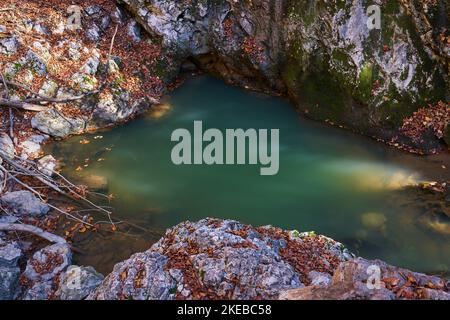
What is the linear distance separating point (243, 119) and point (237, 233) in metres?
5.59

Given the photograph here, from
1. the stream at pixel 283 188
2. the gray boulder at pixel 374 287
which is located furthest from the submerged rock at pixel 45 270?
the gray boulder at pixel 374 287

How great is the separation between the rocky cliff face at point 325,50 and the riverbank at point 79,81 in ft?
0.29

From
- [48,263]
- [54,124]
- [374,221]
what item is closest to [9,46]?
[54,124]

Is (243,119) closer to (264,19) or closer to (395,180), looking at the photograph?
(264,19)

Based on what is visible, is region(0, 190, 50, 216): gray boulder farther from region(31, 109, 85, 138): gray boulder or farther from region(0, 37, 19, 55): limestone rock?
region(0, 37, 19, 55): limestone rock

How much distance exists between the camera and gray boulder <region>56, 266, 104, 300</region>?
19.7 feet

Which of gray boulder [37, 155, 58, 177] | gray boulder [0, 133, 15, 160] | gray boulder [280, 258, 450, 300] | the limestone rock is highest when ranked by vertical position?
the limestone rock

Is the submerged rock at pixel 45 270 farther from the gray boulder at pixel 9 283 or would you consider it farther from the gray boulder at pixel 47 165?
the gray boulder at pixel 47 165

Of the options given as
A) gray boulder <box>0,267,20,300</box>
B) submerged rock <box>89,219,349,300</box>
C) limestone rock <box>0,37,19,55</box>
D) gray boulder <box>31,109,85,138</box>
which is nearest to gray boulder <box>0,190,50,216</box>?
gray boulder <box>0,267,20,300</box>

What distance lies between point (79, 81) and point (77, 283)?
6467 millimetres

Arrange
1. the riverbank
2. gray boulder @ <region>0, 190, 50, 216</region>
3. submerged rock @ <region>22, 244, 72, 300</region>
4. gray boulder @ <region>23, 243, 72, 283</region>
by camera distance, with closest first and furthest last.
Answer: submerged rock @ <region>22, 244, 72, 300</region> < gray boulder @ <region>23, 243, 72, 283</region> < gray boulder @ <region>0, 190, 50, 216</region> < the riverbank

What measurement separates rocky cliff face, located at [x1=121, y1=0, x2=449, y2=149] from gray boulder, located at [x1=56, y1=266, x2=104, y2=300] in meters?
7.56

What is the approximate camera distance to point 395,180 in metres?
9.00

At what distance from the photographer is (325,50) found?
10633mm
